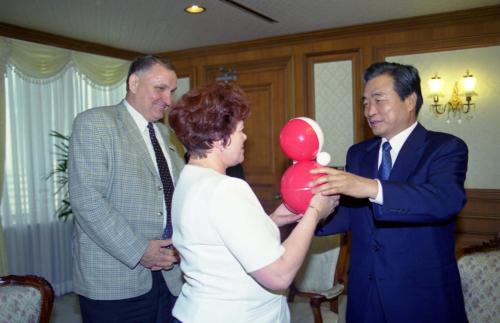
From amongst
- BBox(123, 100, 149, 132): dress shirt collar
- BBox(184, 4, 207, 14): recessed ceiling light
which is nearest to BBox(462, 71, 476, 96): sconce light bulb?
BBox(184, 4, 207, 14): recessed ceiling light

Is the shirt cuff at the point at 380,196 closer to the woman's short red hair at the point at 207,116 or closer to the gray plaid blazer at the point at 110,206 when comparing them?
the woman's short red hair at the point at 207,116

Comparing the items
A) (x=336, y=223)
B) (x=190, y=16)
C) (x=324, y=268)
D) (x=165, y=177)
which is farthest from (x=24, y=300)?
(x=190, y=16)

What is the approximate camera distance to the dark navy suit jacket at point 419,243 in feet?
5.15

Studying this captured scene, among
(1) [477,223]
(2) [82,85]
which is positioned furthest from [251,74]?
(1) [477,223]

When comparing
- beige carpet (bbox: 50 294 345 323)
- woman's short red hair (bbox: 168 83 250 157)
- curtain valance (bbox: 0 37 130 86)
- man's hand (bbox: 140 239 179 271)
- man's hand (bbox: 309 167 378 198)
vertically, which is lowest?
beige carpet (bbox: 50 294 345 323)

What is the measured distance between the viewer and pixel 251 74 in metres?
5.52

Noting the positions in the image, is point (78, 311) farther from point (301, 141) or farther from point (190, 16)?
point (301, 141)

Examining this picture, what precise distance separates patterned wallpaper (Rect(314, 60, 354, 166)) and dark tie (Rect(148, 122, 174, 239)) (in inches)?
120

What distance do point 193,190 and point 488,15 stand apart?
3918 millimetres

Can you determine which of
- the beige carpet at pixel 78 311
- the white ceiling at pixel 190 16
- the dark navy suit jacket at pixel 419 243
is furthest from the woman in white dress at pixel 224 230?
the white ceiling at pixel 190 16

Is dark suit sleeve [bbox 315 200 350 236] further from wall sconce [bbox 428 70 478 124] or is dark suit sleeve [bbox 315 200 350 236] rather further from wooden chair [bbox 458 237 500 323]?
wall sconce [bbox 428 70 478 124]

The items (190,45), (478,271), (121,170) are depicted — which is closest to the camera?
(121,170)

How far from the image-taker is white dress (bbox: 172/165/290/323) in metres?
1.25

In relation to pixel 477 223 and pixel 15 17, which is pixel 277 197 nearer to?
pixel 477 223
